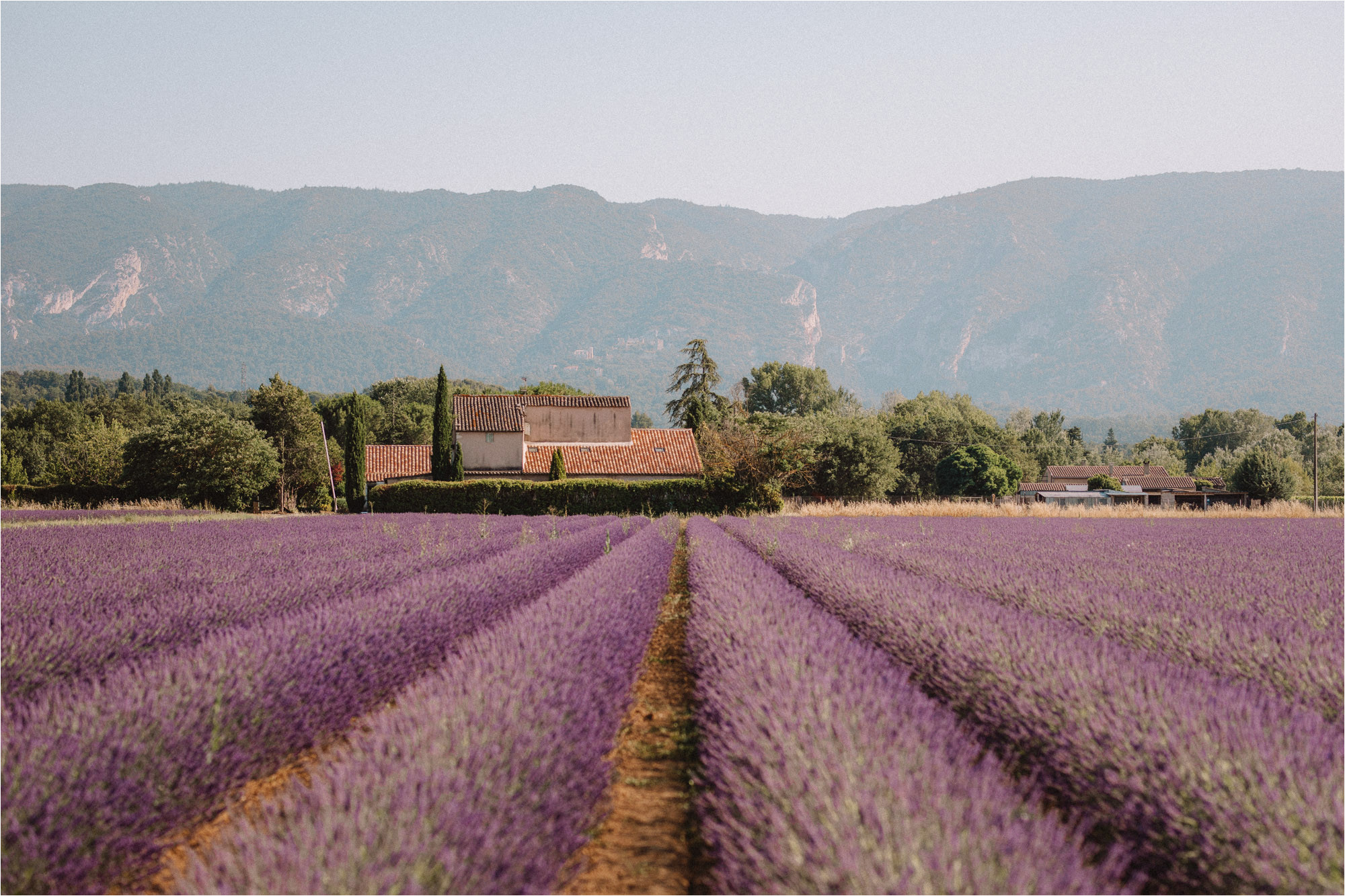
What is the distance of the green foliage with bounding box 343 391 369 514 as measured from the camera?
33.1m

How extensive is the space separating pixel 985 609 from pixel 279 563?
7.76 meters

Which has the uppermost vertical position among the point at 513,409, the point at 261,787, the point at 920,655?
the point at 513,409

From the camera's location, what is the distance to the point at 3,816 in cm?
223

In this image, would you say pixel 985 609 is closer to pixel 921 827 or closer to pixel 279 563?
pixel 921 827

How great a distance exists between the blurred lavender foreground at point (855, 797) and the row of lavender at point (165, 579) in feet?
11.4

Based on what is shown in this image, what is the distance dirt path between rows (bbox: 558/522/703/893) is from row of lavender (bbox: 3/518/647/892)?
4.79 ft

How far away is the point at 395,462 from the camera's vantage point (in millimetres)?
40906

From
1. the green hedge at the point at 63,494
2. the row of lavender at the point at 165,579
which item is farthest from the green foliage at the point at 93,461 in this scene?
the row of lavender at the point at 165,579

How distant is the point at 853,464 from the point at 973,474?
675 inches

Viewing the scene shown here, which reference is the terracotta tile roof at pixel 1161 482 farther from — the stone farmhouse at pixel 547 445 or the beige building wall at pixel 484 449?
the beige building wall at pixel 484 449

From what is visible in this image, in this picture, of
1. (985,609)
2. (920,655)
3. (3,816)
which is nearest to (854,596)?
(985,609)

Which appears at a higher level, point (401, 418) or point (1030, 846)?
point (401, 418)

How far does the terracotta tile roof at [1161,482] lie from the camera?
209ft

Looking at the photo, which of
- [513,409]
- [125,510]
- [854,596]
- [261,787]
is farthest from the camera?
[513,409]
